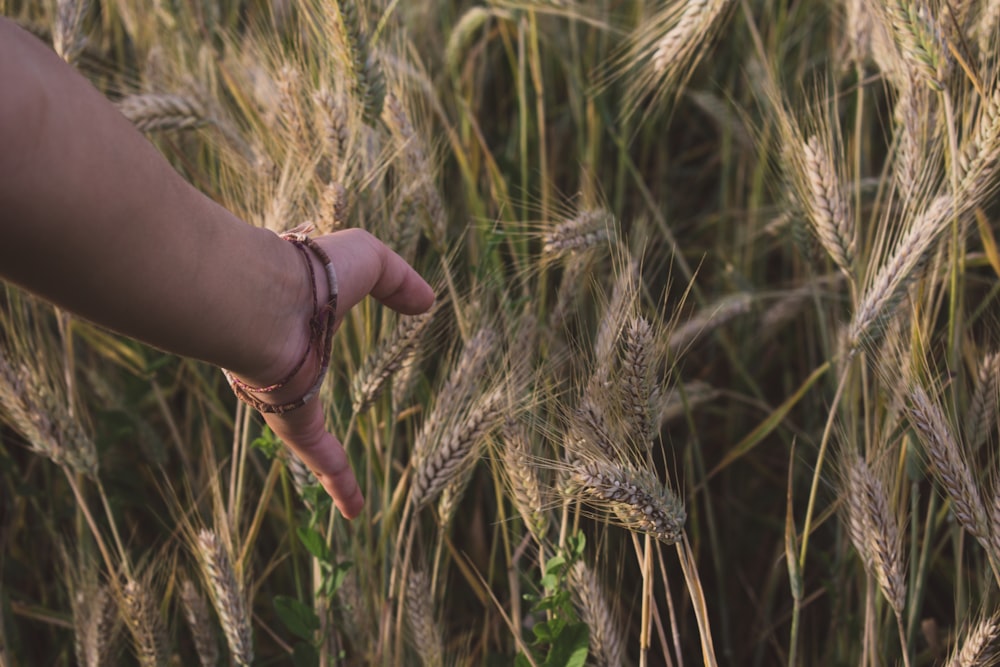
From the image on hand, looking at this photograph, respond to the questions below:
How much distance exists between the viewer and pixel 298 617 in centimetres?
110

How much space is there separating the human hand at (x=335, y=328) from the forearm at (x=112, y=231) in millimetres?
48

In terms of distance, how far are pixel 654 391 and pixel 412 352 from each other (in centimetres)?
35

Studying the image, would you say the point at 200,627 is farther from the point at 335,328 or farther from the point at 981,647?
the point at 981,647

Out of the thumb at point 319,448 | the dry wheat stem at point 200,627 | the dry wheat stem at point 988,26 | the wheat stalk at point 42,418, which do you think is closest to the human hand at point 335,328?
the thumb at point 319,448

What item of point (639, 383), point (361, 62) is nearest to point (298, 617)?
point (639, 383)

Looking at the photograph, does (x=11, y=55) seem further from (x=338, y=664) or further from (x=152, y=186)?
(x=338, y=664)

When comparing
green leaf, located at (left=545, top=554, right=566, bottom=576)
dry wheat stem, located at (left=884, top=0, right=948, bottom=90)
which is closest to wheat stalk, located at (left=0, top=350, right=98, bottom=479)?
green leaf, located at (left=545, top=554, right=566, bottom=576)

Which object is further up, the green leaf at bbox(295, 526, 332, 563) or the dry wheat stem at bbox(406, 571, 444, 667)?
the green leaf at bbox(295, 526, 332, 563)

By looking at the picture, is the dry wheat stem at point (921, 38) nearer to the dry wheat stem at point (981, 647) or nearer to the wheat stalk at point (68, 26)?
the dry wheat stem at point (981, 647)

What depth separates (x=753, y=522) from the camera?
5.64ft

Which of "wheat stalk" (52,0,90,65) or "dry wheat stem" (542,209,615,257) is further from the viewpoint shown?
"wheat stalk" (52,0,90,65)

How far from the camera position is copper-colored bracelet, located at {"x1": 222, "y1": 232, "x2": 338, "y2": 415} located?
31.0 inches

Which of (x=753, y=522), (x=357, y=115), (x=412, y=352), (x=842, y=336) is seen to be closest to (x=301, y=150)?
(x=357, y=115)

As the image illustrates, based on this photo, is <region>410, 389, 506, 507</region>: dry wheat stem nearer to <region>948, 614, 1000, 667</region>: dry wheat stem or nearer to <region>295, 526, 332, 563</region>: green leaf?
<region>295, 526, 332, 563</region>: green leaf
